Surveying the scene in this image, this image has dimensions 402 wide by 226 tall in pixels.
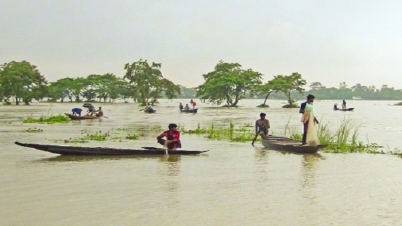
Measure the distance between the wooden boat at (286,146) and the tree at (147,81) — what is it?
5055 cm

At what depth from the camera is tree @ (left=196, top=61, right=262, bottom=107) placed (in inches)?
2596

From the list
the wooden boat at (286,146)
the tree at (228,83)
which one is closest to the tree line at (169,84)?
the tree at (228,83)

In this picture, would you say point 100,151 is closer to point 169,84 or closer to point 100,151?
point 100,151

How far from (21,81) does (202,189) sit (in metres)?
62.1

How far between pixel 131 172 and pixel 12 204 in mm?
3699

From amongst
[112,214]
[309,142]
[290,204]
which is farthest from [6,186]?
[309,142]

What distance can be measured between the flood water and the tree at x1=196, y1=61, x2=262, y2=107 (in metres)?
51.4

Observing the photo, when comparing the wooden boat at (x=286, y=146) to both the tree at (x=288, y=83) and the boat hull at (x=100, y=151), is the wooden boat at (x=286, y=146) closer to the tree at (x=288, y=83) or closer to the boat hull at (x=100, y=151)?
the boat hull at (x=100, y=151)

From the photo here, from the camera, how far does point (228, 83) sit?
64938mm

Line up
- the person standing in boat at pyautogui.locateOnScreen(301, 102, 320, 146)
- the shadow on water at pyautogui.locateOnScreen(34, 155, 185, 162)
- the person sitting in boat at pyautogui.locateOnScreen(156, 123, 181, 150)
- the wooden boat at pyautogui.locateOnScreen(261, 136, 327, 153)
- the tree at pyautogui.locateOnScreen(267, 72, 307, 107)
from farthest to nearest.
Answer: the tree at pyautogui.locateOnScreen(267, 72, 307, 107)
the wooden boat at pyautogui.locateOnScreen(261, 136, 327, 153)
the person standing in boat at pyautogui.locateOnScreen(301, 102, 320, 146)
the person sitting in boat at pyautogui.locateOnScreen(156, 123, 181, 150)
the shadow on water at pyautogui.locateOnScreen(34, 155, 185, 162)

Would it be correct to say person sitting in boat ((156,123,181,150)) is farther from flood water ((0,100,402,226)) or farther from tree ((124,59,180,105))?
tree ((124,59,180,105))

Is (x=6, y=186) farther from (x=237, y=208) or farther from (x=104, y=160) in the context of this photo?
(x=237, y=208)

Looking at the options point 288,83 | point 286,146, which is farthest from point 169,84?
point 286,146

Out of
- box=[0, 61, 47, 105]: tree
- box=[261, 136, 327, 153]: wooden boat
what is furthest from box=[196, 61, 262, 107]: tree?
box=[261, 136, 327, 153]: wooden boat
